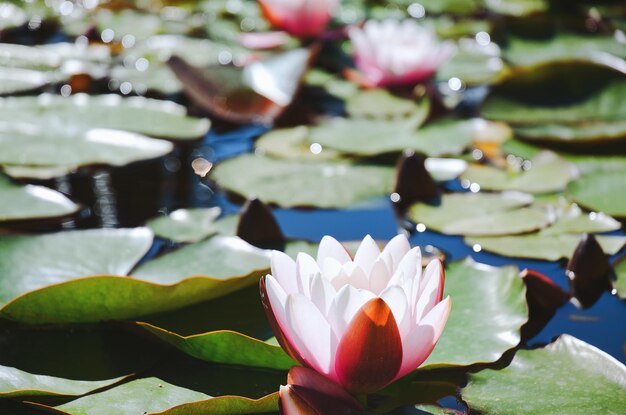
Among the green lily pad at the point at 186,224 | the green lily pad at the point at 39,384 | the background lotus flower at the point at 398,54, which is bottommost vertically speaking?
the green lily pad at the point at 186,224

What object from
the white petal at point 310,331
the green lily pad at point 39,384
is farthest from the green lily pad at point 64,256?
the white petal at point 310,331

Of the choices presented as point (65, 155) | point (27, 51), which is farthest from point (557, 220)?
point (27, 51)

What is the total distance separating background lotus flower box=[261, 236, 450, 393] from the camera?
40.7 inches

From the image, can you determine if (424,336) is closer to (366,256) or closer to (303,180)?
(366,256)

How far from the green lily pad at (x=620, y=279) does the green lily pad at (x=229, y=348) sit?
2.36ft

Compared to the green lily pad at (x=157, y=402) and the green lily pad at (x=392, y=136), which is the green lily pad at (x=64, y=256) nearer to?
the green lily pad at (x=157, y=402)

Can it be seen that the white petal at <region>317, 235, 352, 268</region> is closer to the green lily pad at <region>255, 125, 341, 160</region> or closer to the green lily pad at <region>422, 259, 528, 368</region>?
the green lily pad at <region>422, 259, 528, 368</region>

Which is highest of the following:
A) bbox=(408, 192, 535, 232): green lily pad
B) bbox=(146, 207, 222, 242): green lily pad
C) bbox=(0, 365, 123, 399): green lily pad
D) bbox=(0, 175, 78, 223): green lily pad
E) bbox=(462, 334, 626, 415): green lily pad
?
bbox=(462, 334, 626, 415): green lily pad

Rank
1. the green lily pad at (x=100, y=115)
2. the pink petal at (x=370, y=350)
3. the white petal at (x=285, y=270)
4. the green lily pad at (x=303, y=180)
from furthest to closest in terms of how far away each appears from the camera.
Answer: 1. the green lily pad at (x=100, y=115)
2. the green lily pad at (x=303, y=180)
3. the white petal at (x=285, y=270)
4. the pink petal at (x=370, y=350)

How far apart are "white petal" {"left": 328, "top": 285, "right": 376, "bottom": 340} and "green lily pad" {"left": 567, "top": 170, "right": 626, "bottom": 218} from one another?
1047 mm

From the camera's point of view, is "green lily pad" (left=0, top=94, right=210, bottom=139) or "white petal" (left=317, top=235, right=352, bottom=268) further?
"green lily pad" (left=0, top=94, right=210, bottom=139)

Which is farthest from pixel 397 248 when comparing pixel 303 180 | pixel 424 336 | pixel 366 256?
pixel 303 180

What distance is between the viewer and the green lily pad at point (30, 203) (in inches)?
72.4

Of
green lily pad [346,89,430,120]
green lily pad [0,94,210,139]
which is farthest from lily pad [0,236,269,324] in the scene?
green lily pad [346,89,430,120]
